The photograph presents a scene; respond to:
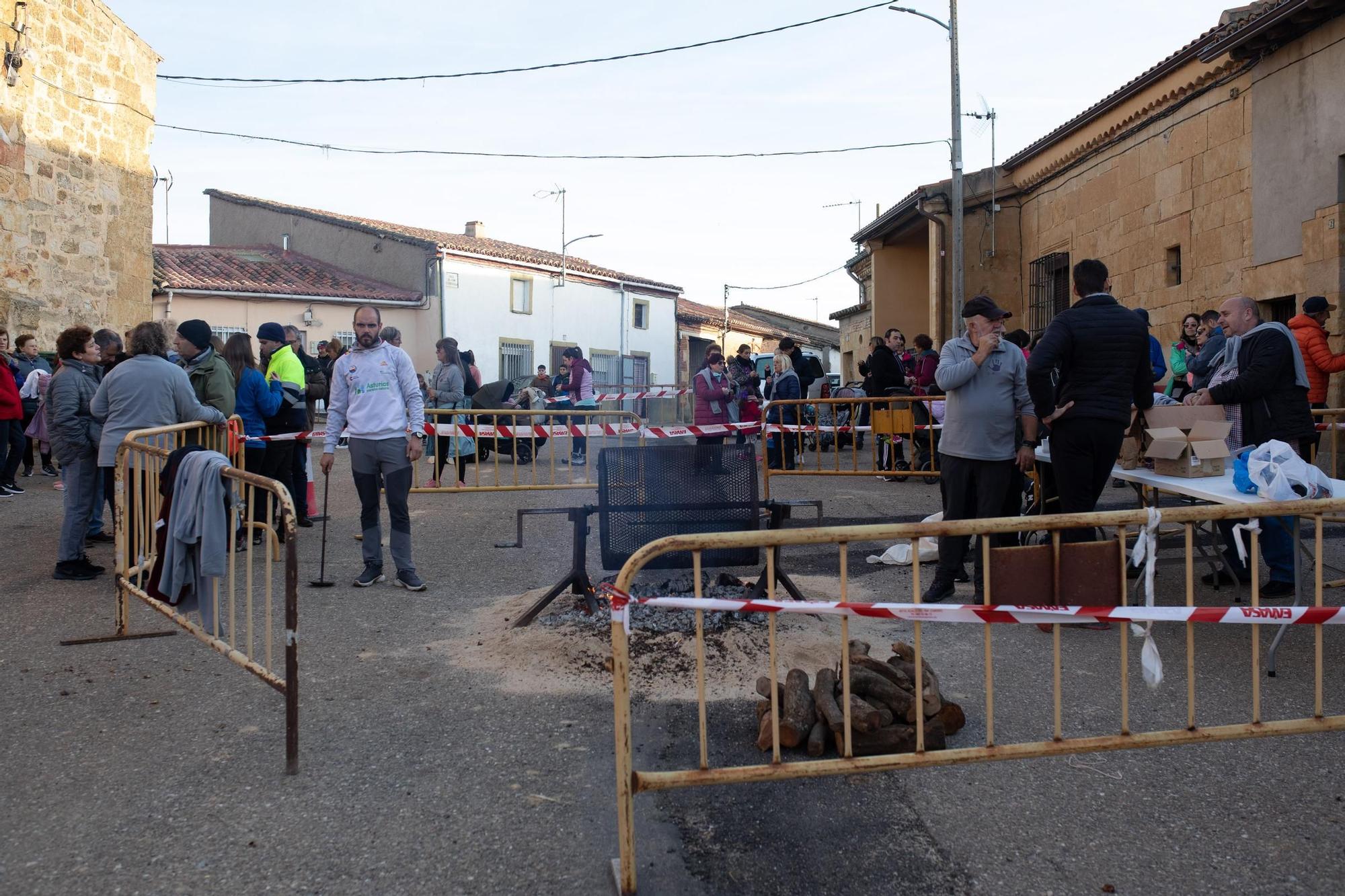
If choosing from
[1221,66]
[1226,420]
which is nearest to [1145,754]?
[1226,420]

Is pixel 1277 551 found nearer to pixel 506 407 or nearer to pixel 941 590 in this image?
pixel 941 590

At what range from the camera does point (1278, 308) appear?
41.7 ft

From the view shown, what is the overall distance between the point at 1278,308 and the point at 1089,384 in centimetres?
879

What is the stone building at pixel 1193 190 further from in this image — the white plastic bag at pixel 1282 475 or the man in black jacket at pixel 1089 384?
the white plastic bag at pixel 1282 475

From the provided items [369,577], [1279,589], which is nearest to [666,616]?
[369,577]

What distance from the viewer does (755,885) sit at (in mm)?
2887

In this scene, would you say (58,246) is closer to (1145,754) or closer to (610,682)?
(610,682)

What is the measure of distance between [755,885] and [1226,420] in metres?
4.48

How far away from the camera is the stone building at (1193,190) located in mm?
11430

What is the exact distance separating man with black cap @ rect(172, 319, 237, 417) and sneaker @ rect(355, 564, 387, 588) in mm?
1659

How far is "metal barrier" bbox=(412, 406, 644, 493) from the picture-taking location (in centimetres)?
979

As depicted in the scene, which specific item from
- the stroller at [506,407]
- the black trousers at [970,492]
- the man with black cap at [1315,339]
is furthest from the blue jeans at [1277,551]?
the stroller at [506,407]

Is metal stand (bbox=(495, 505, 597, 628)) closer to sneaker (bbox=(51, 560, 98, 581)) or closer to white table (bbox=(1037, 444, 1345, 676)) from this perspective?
white table (bbox=(1037, 444, 1345, 676))

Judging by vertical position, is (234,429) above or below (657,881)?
above
